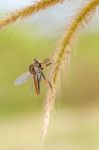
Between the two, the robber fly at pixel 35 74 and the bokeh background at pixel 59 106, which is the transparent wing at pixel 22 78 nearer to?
the robber fly at pixel 35 74

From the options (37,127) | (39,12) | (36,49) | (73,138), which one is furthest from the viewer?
(36,49)

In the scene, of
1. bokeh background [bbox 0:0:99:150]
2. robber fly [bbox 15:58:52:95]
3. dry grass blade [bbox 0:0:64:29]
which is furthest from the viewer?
bokeh background [bbox 0:0:99:150]

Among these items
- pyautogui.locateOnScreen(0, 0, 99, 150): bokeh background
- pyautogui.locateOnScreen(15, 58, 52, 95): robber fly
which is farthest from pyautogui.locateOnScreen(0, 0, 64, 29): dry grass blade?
pyautogui.locateOnScreen(0, 0, 99, 150): bokeh background

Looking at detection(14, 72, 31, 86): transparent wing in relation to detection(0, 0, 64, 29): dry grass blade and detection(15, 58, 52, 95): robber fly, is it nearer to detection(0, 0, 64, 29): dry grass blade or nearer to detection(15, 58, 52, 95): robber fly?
detection(15, 58, 52, 95): robber fly

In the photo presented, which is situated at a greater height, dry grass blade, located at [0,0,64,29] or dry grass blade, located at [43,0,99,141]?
dry grass blade, located at [0,0,64,29]

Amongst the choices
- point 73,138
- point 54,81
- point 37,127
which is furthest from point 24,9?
point 37,127

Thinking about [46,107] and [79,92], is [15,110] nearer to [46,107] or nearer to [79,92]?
[79,92]

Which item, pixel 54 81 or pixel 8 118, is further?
pixel 8 118
